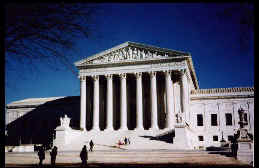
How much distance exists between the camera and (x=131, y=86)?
58.0m

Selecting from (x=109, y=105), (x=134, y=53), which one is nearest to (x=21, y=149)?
(x=109, y=105)

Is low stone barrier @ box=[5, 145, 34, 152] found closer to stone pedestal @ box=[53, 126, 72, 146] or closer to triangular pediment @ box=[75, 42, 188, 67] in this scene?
stone pedestal @ box=[53, 126, 72, 146]

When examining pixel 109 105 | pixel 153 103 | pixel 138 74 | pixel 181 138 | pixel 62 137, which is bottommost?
pixel 62 137

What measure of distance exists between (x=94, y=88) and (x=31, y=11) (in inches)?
1725

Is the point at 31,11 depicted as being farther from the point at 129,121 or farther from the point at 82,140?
the point at 129,121

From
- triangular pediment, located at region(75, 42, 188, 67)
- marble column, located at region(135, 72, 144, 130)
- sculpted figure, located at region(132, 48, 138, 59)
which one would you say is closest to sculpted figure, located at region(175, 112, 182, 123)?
marble column, located at region(135, 72, 144, 130)

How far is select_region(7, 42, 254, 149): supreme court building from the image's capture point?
163ft

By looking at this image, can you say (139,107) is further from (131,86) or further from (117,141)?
(131,86)

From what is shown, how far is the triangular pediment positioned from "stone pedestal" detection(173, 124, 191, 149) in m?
13.7

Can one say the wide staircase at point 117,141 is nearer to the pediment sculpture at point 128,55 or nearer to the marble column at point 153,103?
the marble column at point 153,103

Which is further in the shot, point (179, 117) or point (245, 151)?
point (179, 117)

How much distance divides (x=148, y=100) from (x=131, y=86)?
159 inches

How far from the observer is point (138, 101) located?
50.8 metres

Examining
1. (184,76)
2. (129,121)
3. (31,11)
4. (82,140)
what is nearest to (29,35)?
(31,11)
